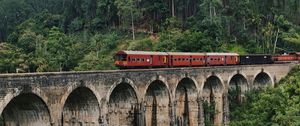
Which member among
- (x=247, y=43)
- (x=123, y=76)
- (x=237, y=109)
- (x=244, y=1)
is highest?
(x=244, y=1)

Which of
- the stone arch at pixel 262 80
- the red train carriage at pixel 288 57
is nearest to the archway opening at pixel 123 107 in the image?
the stone arch at pixel 262 80

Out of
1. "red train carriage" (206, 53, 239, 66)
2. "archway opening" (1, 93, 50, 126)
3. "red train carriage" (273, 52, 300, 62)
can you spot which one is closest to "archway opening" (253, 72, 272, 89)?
"red train carriage" (206, 53, 239, 66)

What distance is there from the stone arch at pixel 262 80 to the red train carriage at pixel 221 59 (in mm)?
3211

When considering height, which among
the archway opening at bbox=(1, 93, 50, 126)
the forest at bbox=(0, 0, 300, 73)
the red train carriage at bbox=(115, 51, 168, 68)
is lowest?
the archway opening at bbox=(1, 93, 50, 126)

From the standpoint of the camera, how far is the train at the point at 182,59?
3377cm

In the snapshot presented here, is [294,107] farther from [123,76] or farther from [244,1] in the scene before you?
[244,1]

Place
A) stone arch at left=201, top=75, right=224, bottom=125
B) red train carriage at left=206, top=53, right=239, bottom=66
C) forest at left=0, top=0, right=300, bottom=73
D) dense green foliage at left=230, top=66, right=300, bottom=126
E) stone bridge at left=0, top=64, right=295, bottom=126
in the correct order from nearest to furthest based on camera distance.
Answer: stone bridge at left=0, top=64, right=295, bottom=126 → dense green foliage at left=230, top=66, right=300, bottom=126 → stone arch at left=201, top=75, right=224, bottom=125 → red train carriage at left=206, top=53, right=239, bottom=66 → forest at left=0, top=0, right=300, bottom=73

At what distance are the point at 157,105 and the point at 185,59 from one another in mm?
7211

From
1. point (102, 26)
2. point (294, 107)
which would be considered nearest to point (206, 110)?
point (294, 107)

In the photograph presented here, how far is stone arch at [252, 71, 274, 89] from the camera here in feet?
159

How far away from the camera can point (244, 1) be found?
68.3m

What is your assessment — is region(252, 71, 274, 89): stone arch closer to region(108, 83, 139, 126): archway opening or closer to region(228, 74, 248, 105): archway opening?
region(228, 74, 248, 105): archway opening

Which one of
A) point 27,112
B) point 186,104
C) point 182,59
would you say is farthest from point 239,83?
point 27,112

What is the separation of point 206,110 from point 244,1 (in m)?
33.4
